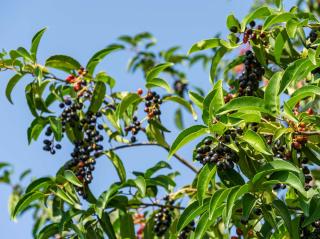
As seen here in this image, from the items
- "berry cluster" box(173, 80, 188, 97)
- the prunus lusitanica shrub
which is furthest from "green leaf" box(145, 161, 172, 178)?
"berry cluster" box(173, 80, 188, 97)

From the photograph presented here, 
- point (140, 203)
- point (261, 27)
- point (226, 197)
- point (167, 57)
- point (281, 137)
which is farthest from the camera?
point (167, 57)

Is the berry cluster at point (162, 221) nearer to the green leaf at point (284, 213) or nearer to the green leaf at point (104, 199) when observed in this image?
the green leaf at point (104, 199)

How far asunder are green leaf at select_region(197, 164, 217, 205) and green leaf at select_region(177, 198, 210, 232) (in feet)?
0.20

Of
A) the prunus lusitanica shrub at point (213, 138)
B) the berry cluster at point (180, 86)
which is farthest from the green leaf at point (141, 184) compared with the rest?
the berry cluster at point (180, 86)

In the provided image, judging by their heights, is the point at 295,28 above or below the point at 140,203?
above

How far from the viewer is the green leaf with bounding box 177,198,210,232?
254 centimetres

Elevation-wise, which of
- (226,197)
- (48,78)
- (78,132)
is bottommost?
(226,197)

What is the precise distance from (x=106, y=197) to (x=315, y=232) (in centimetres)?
87

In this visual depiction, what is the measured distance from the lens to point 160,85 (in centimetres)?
314

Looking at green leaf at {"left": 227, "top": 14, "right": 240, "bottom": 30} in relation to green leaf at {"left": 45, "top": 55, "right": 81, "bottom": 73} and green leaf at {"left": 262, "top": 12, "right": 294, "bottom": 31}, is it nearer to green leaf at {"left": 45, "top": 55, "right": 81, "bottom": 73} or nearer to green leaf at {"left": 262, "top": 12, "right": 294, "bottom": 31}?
green leaf at {"left": 262, "top": 12, "right": 294, "bottom": 31}

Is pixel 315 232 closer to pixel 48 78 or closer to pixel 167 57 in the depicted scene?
pixel 48 78

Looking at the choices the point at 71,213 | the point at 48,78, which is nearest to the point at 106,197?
the point at 71,213

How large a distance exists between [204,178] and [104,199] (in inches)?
25.5

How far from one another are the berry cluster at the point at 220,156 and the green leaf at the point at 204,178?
0.02m
